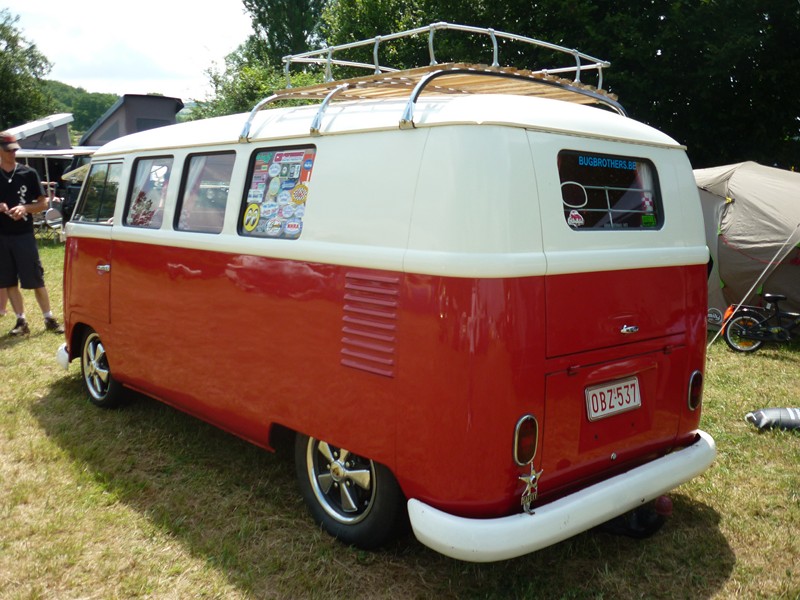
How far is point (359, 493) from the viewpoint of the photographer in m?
3.49

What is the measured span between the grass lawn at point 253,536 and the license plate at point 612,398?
0.80 metres

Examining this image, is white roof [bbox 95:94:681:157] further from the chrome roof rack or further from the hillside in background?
the hillside in background

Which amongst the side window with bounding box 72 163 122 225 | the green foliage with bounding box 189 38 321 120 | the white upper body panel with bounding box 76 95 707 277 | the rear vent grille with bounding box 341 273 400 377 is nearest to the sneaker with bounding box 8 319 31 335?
the side window with bounding box 72 163 122 225

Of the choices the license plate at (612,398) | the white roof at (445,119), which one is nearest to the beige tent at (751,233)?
the white roof at (445,119)

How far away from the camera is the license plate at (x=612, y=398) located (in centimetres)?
→ 310

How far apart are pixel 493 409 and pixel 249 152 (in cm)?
202

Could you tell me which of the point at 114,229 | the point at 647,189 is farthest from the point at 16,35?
the point at 647,189

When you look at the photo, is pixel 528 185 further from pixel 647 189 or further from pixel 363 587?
pixel 363 587

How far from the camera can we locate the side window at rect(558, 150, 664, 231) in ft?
10.2

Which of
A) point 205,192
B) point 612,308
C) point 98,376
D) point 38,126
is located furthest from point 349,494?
point 38,126

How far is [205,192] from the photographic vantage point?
419cm

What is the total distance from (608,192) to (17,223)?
22.2 feet

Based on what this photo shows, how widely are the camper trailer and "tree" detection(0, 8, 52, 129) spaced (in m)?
44.2

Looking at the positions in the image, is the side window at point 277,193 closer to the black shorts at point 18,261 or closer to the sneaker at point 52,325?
the black shorts at point 18,261
